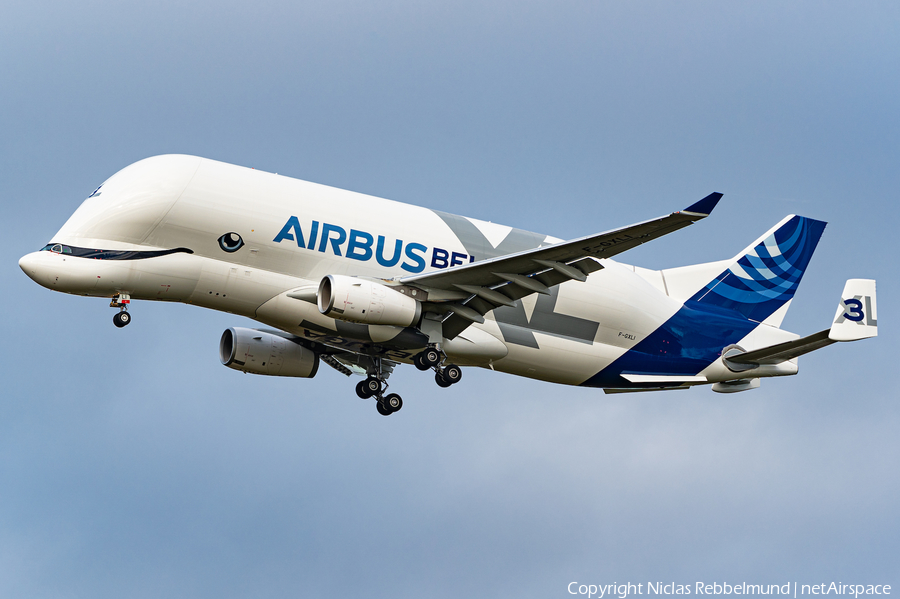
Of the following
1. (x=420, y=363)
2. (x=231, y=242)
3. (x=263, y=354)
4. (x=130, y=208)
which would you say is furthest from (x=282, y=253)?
(x=263, y=354)

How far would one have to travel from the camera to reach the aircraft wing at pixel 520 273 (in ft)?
84.2

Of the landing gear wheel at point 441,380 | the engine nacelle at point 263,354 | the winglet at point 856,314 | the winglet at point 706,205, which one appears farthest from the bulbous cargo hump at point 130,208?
the winglet at point 856,314

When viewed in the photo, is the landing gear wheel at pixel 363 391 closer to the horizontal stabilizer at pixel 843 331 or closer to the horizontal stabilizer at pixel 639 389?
the horizontal stabilizer at pixel 639 389

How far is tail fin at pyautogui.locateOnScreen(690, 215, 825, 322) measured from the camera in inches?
1442

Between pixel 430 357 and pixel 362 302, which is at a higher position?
pixel 362 302

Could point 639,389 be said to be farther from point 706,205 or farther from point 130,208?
point 130,208

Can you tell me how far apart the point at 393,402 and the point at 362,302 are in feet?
24.9

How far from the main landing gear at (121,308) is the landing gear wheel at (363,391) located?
8.67m

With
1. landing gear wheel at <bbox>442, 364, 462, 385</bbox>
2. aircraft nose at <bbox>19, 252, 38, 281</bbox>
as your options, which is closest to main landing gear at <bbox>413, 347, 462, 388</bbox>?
landing gear wheel at <bbox>442, 364, 462, 385</bbox>

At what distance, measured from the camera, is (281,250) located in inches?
1146

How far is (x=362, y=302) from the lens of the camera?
2764 centimetres

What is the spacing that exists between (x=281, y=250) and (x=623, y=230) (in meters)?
9.91

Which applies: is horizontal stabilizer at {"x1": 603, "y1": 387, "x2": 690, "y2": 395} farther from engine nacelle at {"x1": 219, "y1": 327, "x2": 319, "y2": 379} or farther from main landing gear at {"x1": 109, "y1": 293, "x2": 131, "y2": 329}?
main landing gear at {"x1": 109, "y1": 293, "x2": 131, "y2": 329}

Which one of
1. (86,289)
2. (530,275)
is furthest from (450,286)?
(86,289)
